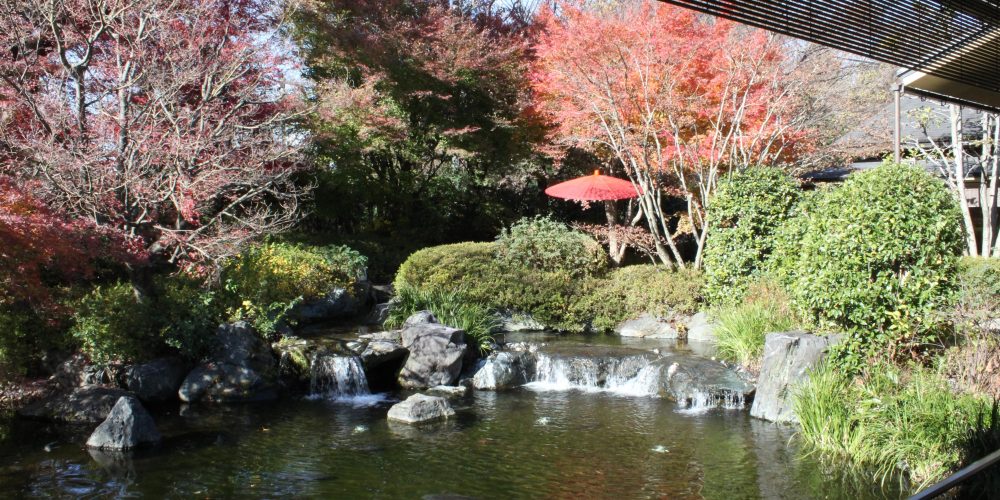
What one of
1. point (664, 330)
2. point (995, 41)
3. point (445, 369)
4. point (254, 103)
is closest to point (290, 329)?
point (445, 369)

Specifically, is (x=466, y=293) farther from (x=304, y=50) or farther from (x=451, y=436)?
(x=304, y=50)

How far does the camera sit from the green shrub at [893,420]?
5.35 meters

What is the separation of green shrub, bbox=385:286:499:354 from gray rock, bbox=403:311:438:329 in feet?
0.96

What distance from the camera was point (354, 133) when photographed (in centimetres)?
1396

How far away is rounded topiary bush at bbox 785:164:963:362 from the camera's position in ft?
22.0

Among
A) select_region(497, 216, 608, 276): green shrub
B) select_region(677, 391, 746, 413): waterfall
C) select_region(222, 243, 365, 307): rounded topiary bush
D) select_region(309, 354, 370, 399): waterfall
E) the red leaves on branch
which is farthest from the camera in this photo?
select_region(497, 216, 608, 276): green shrub

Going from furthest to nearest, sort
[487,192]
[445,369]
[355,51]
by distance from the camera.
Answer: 1. [487,192]
2. [355,51]
3. [445,369]

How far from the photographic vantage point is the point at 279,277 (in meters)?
10.6

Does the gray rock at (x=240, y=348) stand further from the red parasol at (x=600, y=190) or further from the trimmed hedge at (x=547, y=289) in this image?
the red parasol at (x=600, y=190)

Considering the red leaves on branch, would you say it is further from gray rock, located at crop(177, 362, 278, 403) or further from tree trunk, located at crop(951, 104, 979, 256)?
tree trunk, located at crop(951, 104, 979, 256)

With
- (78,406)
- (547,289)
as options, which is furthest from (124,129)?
(547,289)

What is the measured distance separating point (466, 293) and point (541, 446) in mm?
5267

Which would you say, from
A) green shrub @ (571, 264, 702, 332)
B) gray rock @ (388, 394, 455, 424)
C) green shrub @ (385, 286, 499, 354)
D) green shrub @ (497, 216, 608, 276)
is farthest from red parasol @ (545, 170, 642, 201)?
gray rock @ (388, 394, 455, 424)

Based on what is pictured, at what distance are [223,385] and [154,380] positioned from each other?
78 cm
